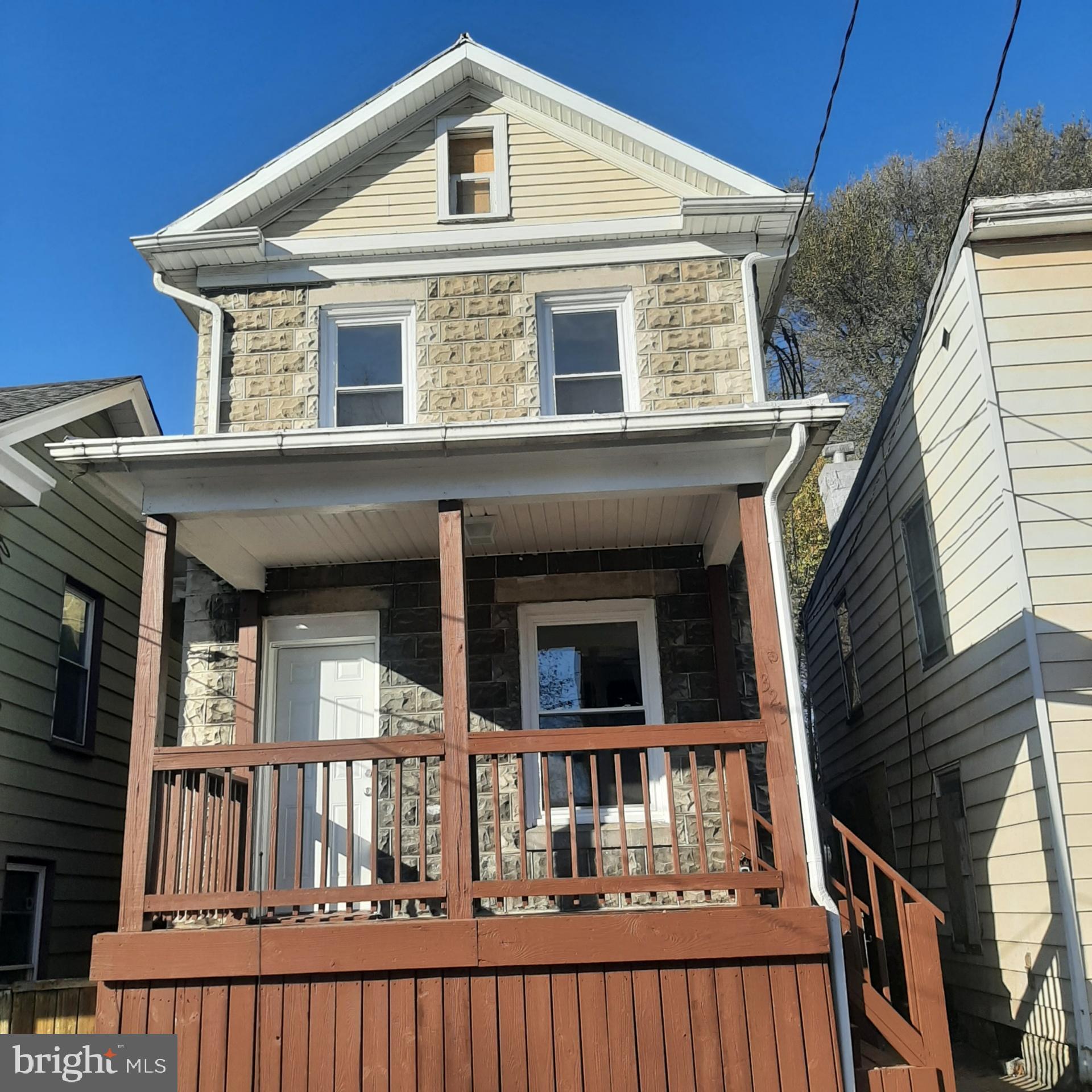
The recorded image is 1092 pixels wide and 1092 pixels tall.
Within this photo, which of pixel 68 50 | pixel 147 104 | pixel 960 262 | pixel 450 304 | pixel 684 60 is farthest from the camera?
pixel 147 104

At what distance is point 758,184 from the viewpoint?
8.27 metres

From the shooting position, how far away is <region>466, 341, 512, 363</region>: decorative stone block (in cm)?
801

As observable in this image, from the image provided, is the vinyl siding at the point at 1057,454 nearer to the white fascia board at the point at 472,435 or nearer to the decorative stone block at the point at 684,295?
the white fascia board at the point at 472,435

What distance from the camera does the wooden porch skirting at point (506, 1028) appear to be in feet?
16.2

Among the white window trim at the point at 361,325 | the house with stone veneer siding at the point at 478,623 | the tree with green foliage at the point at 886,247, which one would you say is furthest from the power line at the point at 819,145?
the tree with green foliage at the point at 886,247

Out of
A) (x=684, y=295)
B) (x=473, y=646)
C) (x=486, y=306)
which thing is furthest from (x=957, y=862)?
(x=486, y=306)

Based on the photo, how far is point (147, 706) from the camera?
5.71 m

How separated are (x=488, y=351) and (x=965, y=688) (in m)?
4.27

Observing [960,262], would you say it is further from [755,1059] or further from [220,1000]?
[220,1000]

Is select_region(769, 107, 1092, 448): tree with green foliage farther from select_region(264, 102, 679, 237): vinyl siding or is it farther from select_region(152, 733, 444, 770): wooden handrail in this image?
select_region(152, 733, 444, 770): wooden handrail

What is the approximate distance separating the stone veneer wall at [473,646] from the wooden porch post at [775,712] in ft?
5.83

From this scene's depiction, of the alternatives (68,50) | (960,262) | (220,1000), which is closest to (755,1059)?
(220,1000)

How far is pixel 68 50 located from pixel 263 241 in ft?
12.5

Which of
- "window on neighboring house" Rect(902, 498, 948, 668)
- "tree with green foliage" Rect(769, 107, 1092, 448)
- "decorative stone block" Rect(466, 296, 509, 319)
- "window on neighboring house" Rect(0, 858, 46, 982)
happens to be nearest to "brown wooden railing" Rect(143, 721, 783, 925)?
"window on neighboring house" Rect(0, 858, 46, 982)
